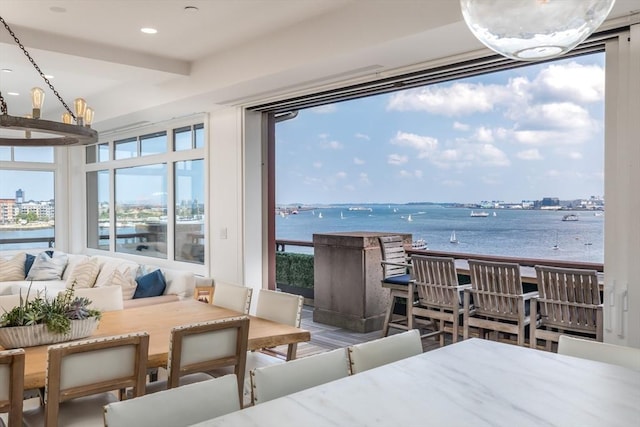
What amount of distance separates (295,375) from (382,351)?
1.56 ft

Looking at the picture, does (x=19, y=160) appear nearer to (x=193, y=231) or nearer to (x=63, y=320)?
(x=193, y=231)

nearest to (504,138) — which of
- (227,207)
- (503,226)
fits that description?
(503,226)

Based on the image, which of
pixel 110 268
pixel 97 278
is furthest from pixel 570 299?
pixel 97 278

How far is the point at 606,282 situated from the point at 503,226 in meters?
4.03

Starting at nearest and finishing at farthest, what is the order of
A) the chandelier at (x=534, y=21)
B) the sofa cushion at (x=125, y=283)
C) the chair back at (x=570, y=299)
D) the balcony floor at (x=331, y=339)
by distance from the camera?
the chandelier at (x=534, y=21) < the chair back at (x=570, y=299) < the balcony floor at (x=331, y=339) < the sofa cushion at (x=125, y=283)

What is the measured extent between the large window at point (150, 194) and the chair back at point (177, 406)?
4.58 meters

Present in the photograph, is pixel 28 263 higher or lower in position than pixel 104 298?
lower

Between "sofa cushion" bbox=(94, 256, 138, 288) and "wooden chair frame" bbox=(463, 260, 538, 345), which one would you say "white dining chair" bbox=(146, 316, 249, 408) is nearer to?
"wooden chair frame" bbox=(463, 260, 538, 345)

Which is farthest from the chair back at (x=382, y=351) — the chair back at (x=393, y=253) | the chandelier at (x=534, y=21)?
the chair back at (x=393, y=253)

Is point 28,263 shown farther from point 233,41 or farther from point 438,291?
point 438,291

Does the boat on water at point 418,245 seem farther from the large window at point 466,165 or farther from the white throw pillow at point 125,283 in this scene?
the white throw pillow at point 125,283

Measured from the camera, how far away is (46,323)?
2805 millimetres

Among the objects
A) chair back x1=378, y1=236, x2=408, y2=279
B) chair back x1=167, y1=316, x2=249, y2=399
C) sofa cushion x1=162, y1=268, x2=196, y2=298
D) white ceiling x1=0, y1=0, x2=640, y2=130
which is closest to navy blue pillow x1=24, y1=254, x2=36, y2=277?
white ceiling x1=0, y1=0, x2=640, y2=130

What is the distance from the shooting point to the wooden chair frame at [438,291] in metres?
4.48
